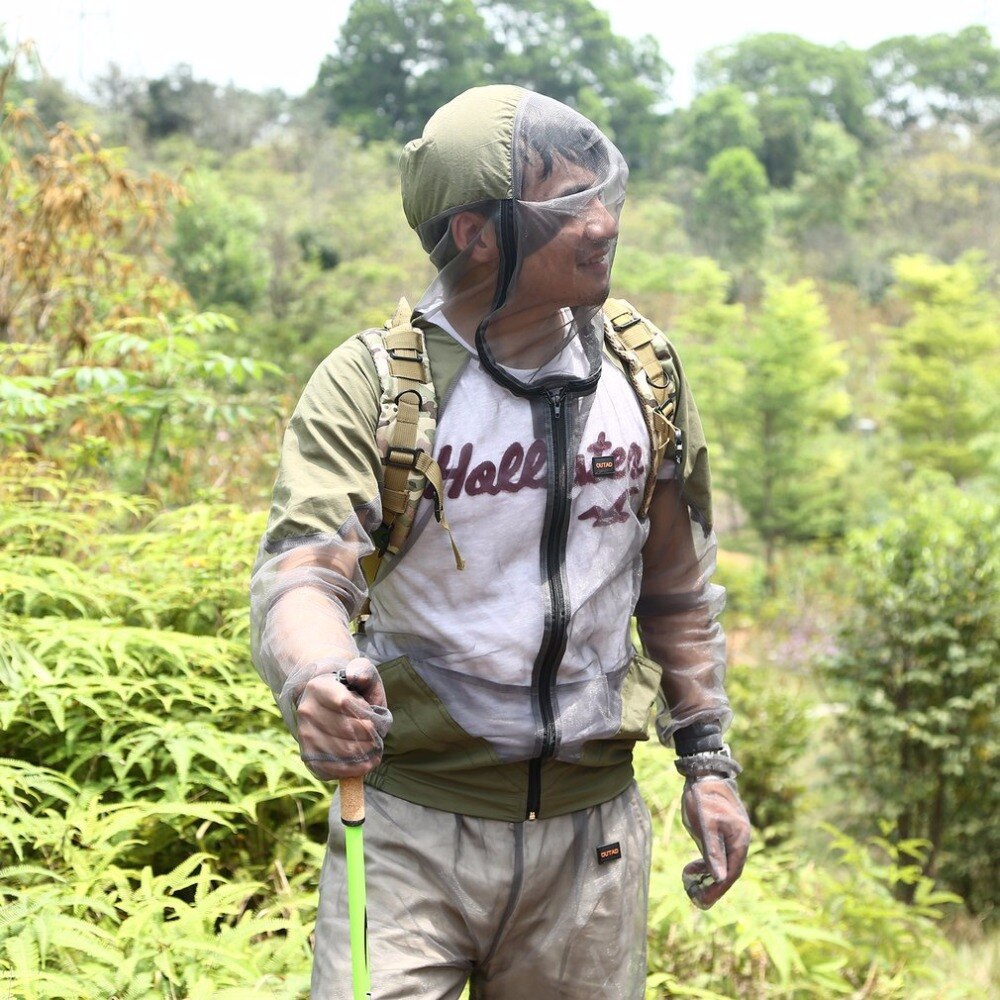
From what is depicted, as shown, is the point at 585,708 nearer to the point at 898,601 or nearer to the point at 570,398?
the point at 570,398

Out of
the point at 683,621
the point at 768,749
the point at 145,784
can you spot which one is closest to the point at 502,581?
the point at 683,621

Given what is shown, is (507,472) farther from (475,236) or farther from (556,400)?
(475,236)

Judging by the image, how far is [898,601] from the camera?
22.6ft

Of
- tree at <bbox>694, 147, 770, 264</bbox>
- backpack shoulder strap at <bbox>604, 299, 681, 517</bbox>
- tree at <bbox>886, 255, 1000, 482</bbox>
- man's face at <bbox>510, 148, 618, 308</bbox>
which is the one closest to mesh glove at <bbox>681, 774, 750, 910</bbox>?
backpack shoulder strap at <bbox>604, 299, 681, 517</bbox>

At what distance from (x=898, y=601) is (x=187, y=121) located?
1362 inches

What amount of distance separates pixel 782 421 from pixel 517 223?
20.6 meters

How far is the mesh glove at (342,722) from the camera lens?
138 centimetres

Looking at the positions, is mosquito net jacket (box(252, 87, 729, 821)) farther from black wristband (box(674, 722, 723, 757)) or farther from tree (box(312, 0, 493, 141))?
tree (box(312, 0, 493, 141))

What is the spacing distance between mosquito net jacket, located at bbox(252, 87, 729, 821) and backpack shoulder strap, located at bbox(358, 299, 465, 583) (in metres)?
0.02

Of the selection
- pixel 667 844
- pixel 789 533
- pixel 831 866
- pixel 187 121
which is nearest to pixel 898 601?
pixel 831 866

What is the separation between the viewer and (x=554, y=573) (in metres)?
1.86

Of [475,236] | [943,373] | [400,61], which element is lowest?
[943,373]

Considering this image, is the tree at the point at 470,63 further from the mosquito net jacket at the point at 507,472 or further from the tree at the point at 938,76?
the mosquito net jacket at the point at 507,472

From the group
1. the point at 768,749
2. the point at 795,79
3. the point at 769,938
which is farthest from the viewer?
the point at 795,79
